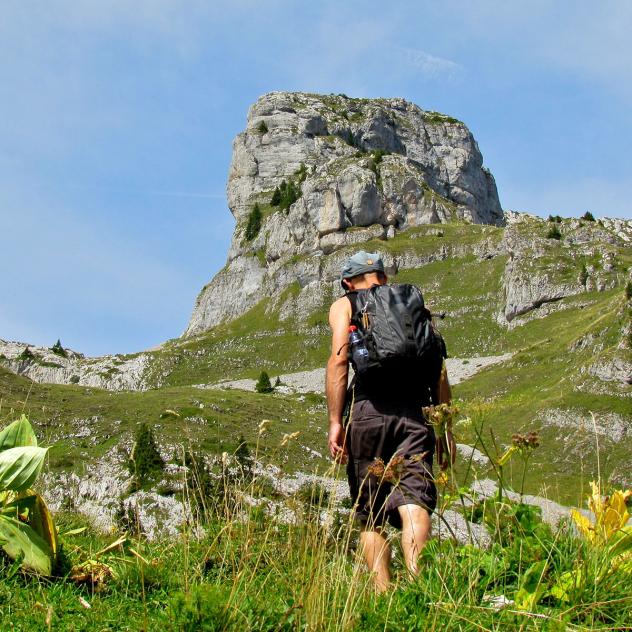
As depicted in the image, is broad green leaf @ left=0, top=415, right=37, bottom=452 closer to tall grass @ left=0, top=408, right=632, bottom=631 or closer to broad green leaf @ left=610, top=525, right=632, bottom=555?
tall grass @ left=0, top=408, right=632, bottom=631

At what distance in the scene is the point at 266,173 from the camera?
187125 mm

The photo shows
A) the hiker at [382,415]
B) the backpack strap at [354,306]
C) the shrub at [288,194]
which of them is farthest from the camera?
the shrub at [288,194]

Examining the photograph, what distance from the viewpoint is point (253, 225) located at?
165875mm

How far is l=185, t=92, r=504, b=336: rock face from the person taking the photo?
449 feet

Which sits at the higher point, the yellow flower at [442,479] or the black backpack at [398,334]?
the black backpack at [398,334]

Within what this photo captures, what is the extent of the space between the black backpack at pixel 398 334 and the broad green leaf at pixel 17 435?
2426 mm

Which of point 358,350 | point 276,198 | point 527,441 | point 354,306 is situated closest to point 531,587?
point 527,441

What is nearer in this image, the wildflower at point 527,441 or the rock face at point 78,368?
the wildflower at point 527,441

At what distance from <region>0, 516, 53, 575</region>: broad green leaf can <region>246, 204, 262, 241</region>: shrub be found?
530ft

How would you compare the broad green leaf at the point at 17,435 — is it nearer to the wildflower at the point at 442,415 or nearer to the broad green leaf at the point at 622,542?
the wildflower at the point at 442,415

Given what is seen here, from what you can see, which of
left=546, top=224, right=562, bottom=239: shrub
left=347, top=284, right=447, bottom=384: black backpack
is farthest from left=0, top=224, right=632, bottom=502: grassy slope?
left=546, top=224, right=562, bottom=239: shrub

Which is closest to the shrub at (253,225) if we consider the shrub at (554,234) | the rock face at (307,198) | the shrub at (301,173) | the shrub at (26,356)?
the rock face at (307,198)

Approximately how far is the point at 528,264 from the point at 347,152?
299 ft

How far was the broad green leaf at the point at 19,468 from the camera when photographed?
4258 mm
